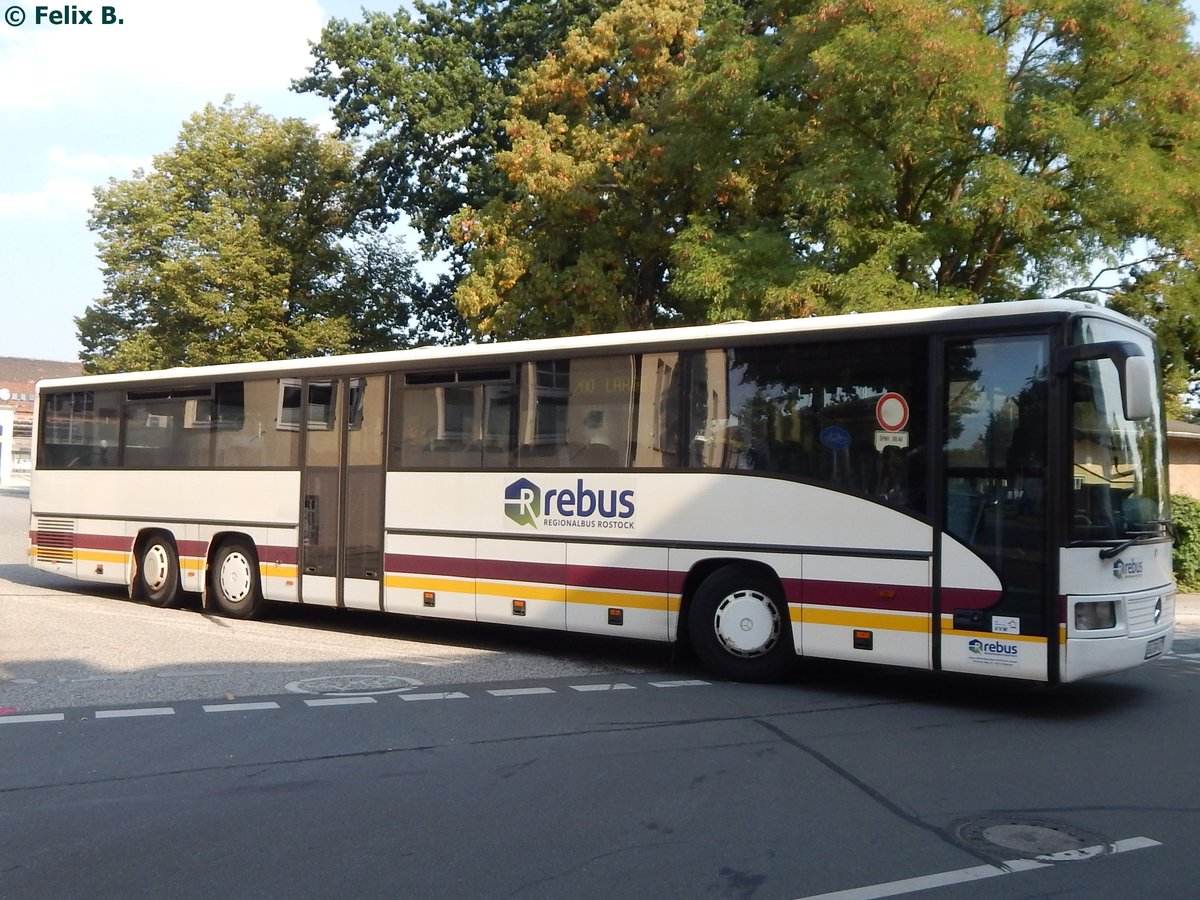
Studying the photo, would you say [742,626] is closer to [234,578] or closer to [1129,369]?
[1129,369]

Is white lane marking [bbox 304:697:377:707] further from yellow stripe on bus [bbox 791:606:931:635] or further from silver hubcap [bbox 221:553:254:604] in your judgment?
silver hubcap [bbox 221:553:254:604]

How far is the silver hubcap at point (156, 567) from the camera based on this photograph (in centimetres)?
1559

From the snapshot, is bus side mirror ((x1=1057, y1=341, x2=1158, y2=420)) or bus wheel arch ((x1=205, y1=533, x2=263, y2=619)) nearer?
bus side mirror ((x1=1057, y1=341, x2=1158, y2=420))

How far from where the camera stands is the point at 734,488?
1048 centimetres

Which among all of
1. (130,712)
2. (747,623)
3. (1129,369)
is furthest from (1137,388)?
(130,712)

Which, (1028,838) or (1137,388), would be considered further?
(1137,388)

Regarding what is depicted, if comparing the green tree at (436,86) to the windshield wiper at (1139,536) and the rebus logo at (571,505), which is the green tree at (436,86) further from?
the windshield wiper at (1139,536)

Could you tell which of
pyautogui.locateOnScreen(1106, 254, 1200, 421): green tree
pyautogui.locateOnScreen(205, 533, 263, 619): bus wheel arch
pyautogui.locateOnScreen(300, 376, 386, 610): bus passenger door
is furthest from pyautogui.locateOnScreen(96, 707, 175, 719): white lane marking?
pyautogui.locateOnScreen(1106, 254, 1200, 421): green tree

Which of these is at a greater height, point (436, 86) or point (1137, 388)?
point (436, 86)

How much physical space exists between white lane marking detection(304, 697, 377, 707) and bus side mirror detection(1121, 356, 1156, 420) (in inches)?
237

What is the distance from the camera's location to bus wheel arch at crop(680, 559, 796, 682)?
1036 cm

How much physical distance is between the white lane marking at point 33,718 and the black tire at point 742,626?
17.1 feet

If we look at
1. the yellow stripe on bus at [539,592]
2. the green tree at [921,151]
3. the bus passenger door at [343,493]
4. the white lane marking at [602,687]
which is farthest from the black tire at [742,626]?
the green tree at [921,151]

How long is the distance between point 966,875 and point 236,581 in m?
11.2
